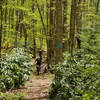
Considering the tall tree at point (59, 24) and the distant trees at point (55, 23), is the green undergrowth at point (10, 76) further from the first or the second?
the tall tree at point (59, 24)

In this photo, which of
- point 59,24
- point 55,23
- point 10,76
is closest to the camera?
point 59,24

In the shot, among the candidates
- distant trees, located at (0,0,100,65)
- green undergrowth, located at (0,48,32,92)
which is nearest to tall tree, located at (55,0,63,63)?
distant trees, located at (0,0,100,65)

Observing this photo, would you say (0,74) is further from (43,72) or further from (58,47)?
(43,72)

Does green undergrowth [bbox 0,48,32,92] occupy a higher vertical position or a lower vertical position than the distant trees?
lower

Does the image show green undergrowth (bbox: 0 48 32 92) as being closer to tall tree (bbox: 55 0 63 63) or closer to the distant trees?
the distant trees

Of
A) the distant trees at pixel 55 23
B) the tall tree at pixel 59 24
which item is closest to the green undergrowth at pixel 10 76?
the distant trees at pixel 55 23

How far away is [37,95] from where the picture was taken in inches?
276

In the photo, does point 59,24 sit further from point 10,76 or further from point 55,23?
Result: point 55,23

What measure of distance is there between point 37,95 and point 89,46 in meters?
5.66

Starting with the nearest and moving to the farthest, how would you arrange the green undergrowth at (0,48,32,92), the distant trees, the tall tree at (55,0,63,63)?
the tall tree at (55,0,63,63), the distant trees, the green undergrowth at (0,48,32,92)

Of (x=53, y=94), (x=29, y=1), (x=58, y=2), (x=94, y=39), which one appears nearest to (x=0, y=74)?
(x=53, y=94)

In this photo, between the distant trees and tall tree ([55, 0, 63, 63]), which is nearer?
tall tree ([55, 0, 63, 63])

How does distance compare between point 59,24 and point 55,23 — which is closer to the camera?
point 59,24

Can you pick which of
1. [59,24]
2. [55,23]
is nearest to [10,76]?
[59,24]
